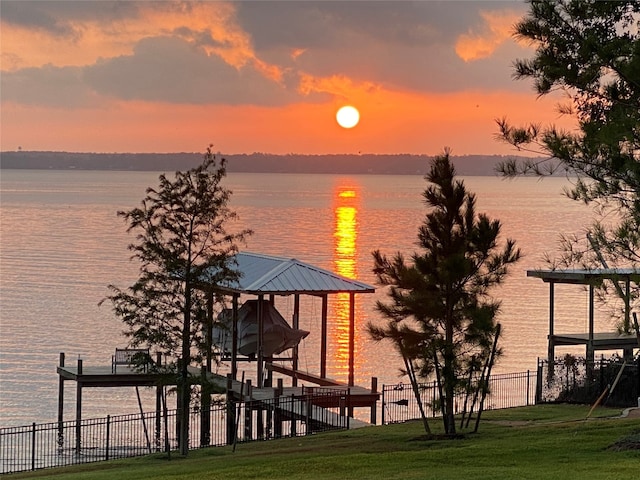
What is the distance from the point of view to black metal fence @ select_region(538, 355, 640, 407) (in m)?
33.3

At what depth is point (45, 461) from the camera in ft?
117

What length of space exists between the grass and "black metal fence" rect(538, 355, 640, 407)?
2353mm

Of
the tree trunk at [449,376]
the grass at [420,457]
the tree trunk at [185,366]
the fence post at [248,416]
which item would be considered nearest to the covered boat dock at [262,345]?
the fence post at [248,416]

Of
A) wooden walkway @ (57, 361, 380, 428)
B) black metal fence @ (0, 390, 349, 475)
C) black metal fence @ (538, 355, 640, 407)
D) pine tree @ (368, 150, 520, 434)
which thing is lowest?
black metal fence @ (0, 390, 349, 475)

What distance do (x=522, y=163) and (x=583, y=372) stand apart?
54.2 feet

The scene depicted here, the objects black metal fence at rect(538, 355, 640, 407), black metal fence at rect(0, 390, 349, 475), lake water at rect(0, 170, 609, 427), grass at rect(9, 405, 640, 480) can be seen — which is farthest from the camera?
lake water at rect(0, 170, 609, 427)

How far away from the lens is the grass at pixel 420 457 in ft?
65.2

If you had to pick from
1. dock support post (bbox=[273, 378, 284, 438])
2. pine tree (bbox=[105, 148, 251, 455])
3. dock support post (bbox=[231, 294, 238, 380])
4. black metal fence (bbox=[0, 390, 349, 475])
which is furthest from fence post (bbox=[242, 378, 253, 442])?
pine tree (bbox=[105, 148, 251, 455])

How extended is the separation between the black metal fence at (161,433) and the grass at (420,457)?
11.3ft

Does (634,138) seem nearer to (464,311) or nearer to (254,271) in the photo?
(464,311)

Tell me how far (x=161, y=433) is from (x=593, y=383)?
1571 centimetres

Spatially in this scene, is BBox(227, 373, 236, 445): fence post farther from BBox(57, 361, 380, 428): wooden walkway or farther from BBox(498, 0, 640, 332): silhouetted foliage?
BBox(498, 0, 640, 332): silhouetted foliage

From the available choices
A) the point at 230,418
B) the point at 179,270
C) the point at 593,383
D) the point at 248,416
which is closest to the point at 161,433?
the point at 230,418

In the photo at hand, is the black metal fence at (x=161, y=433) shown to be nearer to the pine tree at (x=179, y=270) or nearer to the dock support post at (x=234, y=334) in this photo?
the dock support post at (x=234, y=334)
